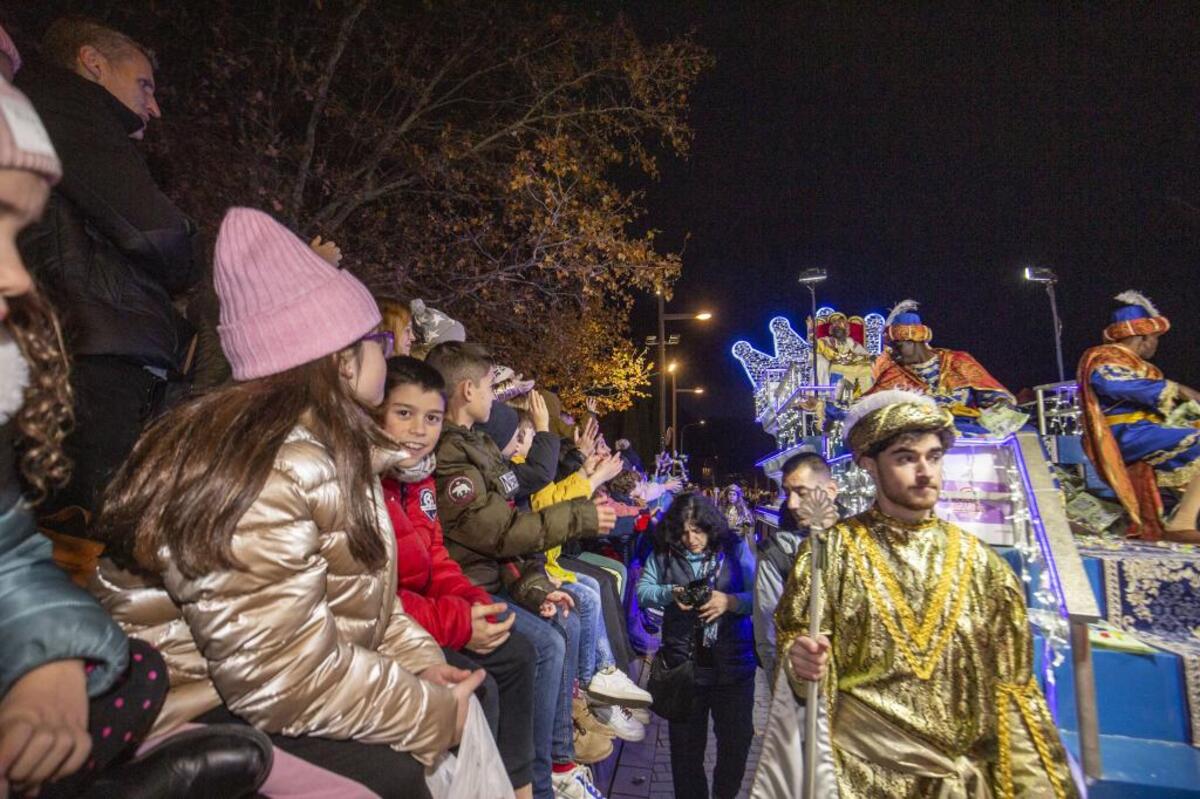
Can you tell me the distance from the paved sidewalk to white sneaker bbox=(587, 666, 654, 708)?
2.46 ft

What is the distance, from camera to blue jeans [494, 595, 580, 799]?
3305 mm

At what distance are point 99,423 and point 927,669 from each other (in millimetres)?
3251

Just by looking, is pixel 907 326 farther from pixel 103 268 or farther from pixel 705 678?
pixel 103 268

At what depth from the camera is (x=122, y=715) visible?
127 cm

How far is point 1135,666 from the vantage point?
4.11m

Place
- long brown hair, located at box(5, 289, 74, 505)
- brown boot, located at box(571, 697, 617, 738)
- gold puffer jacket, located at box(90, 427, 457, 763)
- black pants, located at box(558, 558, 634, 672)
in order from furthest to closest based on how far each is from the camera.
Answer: black pants, located at box(558, 558, 634, 672), brown boot, located at box(571, 697, 617, 738), gold puffer jacket, located at box(90, 427, 457, 763), long brown hair, located at box(5, 289, 74, 505)

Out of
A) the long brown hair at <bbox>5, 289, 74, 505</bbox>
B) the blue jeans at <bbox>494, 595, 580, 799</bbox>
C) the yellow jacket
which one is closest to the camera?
the long brown hair at <bbox>5, 289, 74, 505</bbox>

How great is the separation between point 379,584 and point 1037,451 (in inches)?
201

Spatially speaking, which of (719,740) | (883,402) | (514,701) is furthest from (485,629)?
(719,740)

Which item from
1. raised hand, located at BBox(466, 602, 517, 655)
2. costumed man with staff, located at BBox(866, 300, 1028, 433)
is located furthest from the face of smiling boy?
costumed man with staff, located at BBox(866, 300, 1028, 433)

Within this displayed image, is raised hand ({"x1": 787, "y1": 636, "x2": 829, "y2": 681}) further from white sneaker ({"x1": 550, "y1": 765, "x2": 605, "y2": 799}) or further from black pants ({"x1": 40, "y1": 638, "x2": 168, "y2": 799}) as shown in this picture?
black pants ({"x1": 40, "y1": 638, "x2": 168, "y2": 799})

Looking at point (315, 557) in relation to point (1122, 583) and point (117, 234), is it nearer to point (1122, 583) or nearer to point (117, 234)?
point (117, 234)

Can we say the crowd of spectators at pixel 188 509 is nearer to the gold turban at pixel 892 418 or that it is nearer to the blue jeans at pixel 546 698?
the blue jeans at pixel 546 698

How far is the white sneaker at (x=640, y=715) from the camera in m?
4.99
